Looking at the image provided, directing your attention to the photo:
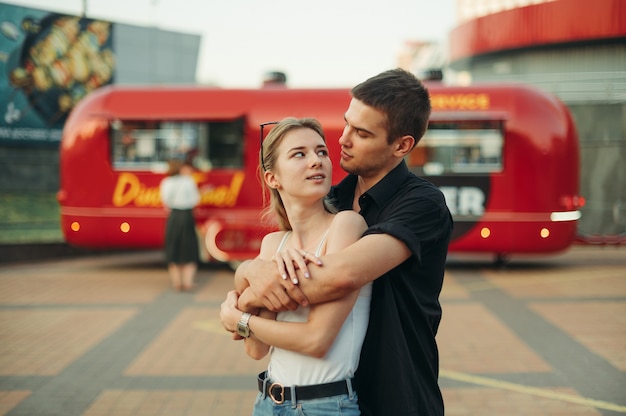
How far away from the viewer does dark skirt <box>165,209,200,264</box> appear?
31.7 ft

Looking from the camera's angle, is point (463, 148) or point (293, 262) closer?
point (293, 262)

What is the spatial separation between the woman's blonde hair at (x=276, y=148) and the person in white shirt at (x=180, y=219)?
747 centimetres

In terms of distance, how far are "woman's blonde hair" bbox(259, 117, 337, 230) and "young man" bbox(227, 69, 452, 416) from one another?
0.14 m

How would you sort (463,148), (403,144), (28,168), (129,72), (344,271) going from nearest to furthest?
(344,271) < (403,144) < (463,148) < (28,168) < (129,72)

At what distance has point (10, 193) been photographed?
1919cm

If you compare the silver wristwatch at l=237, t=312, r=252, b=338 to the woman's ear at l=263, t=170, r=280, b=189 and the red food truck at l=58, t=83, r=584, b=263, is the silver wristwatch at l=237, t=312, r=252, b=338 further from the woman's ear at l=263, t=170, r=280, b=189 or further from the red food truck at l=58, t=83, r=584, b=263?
the red food truck at l=58, t=83, r=584, b=263

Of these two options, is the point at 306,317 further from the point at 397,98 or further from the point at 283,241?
the point at 397,98

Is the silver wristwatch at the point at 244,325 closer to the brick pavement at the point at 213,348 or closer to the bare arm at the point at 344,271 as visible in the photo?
the bare arm at the point at 344,271

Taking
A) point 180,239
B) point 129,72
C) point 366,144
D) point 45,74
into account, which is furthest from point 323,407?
point 129,72

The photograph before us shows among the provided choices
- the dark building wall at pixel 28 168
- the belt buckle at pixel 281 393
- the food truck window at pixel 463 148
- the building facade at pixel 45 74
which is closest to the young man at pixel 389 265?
the belt buckle at pixel 281 393

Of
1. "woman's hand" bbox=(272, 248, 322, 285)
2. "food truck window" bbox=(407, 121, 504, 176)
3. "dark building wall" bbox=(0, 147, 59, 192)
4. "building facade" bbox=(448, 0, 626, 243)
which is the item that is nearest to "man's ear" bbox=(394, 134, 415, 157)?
"woman's hand" bbox=(272, 248, 322, 285)

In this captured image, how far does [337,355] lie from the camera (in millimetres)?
2066

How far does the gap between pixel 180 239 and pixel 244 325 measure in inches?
304

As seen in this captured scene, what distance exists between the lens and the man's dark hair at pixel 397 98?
2045 millimetres
